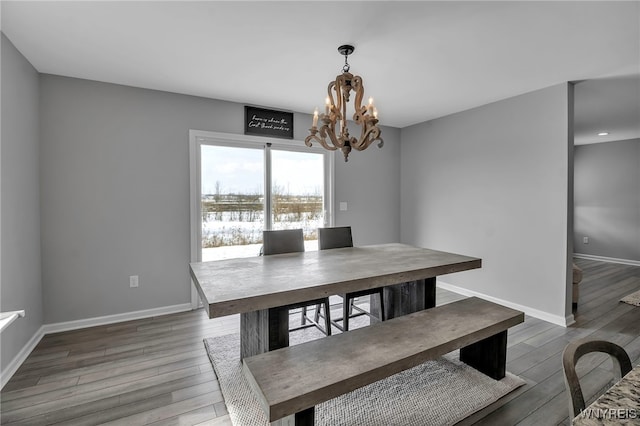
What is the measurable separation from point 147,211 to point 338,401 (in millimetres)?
2698

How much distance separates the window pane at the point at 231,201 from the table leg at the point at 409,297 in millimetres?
1819

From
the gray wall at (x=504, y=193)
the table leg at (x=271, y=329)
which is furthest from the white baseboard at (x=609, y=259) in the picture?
the table leg at (x=271, y=329)

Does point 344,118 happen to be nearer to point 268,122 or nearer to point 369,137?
point 369,137

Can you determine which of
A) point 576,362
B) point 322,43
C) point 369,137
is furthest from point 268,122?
point 576,362

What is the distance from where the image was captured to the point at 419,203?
15.5 feet

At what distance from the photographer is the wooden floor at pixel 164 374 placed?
1780 millimetres

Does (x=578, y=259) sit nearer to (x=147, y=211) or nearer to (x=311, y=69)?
(x=311, y=69)

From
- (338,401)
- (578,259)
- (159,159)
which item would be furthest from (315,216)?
(578,259)

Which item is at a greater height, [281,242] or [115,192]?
[115,192]

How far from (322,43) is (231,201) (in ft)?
7.13

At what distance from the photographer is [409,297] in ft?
8.78

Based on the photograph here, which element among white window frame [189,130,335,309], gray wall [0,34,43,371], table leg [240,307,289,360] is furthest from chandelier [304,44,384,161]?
gray wall [0,34,43,371]

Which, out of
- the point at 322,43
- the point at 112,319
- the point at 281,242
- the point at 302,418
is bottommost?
the point at 112,319

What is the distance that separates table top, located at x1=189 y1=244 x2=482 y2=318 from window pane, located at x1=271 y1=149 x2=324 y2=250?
1418mm
